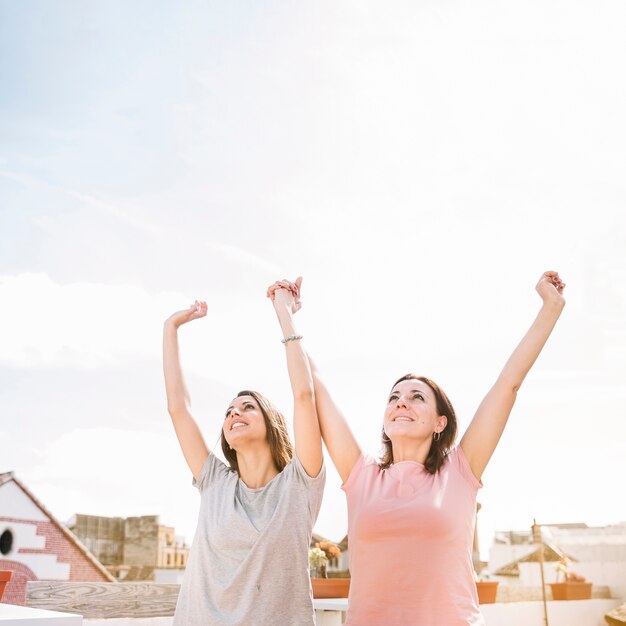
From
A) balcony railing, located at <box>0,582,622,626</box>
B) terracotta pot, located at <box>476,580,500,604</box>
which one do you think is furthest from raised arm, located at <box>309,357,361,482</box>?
terracotta pot, located at <box>476,580,500,604</box>

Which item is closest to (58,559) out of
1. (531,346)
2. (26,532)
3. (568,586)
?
(26,532)

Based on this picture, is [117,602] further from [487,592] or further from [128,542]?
[128,542]

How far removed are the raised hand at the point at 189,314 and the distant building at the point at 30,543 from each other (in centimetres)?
899

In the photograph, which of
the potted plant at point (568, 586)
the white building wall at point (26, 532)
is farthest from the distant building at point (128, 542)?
the potted plant at point (568, 586)

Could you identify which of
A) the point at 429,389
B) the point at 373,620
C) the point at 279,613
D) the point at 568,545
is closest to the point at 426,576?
the point at 373,620

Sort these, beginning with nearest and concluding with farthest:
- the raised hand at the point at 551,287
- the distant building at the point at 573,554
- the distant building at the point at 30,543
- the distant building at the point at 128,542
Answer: the raised hand at the point at 551,287, the distant building at the point at 573,554, the distant building at the point at 30,543, the distant building at the point at 128,542

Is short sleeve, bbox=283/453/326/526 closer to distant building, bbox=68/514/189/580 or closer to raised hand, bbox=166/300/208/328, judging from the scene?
raised hand, bbox=166/300/208/328

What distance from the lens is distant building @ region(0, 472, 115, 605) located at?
10352 millimetres

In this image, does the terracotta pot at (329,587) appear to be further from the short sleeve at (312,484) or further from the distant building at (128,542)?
the distant building at (128,542)

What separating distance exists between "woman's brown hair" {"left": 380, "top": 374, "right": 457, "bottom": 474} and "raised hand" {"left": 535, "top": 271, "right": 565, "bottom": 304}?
0.42 metres

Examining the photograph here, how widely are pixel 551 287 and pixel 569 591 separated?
5.87m

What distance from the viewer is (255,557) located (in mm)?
1855

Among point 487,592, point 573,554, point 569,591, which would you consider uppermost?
point 573,554

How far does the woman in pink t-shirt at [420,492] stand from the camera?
1740 millimetres
